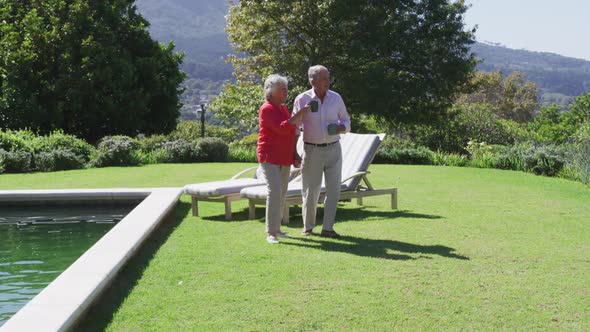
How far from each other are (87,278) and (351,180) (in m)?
4.62

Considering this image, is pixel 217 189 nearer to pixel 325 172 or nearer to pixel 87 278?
pixel 325 172

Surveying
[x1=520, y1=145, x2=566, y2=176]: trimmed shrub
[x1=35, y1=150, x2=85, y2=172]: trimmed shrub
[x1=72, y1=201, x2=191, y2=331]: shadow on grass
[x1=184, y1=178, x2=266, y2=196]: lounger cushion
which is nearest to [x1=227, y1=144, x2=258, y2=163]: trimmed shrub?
[x1=35, y1=150, x2=85, y2=172]: trimmed shrub

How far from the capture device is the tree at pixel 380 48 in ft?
88.3

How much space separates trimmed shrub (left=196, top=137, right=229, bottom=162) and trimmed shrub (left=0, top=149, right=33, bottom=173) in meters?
4.44

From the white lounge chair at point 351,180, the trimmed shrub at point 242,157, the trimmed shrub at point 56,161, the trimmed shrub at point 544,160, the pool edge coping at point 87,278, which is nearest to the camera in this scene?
the pool edge coping at point 87,278

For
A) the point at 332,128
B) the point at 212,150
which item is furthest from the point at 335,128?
the point at 212,150

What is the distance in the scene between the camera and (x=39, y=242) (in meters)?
7.61

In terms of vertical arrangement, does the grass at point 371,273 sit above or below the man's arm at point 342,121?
below

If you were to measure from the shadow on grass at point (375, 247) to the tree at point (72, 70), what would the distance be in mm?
17495

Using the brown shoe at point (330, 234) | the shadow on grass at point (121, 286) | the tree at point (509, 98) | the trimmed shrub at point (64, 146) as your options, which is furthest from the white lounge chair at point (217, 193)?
the tree at point (509, 98)

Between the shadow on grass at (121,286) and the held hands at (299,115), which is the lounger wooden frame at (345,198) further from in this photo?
the held hands at (299,115)

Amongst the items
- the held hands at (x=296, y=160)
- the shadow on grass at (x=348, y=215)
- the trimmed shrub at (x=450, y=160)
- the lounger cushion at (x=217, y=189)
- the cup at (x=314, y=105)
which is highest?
the cup at (x=314, y=105)

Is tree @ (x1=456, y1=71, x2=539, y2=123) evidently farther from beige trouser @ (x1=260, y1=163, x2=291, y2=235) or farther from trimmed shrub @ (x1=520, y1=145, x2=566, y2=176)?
beige trouser @ (x1=260, y1=163, x2=291, y2=235)

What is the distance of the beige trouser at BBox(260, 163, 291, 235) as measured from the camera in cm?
662
